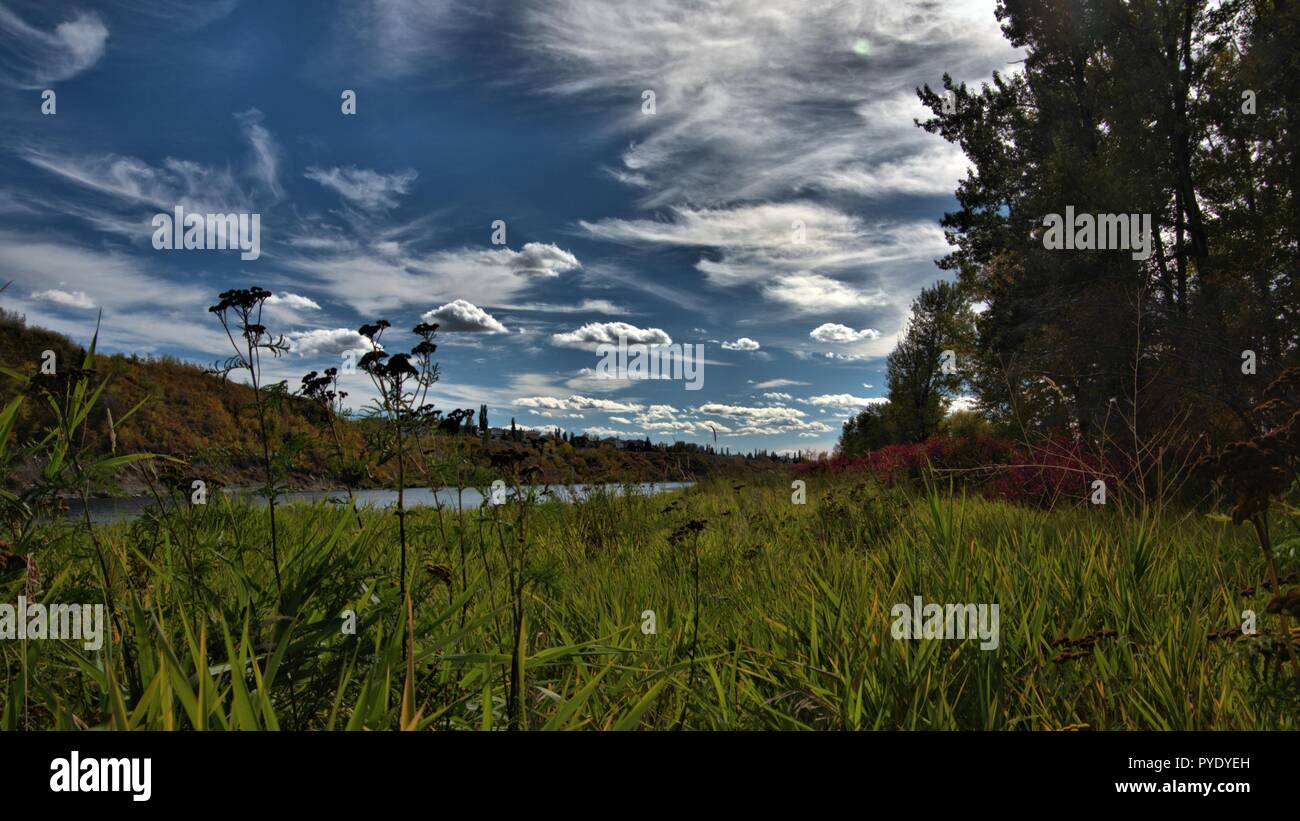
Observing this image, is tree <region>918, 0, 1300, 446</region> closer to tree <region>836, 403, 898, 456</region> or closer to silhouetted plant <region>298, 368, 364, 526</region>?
silhouetted plant <region>298, 368, 364, 526</region>

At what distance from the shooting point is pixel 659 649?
270cm

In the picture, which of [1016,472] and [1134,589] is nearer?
[1134,589]

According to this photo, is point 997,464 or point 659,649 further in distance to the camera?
point 997,464

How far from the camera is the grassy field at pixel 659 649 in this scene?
1.79 metres

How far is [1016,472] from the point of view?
9.66m

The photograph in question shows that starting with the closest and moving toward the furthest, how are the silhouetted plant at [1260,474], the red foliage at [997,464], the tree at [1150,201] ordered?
the silhouetted plant at [1260,474] < the red foliage at [997,464] < the tree at [1150,201]

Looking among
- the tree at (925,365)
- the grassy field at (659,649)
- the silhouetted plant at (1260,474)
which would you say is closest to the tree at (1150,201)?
the grassy field at (659,649)

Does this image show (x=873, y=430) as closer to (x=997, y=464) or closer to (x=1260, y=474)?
(x=997, y=464)

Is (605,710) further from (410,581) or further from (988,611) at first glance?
(988,611)

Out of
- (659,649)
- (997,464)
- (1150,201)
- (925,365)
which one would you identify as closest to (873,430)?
(925,365)

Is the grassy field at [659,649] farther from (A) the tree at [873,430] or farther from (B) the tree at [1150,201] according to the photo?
(A) the tree at [873,430]
